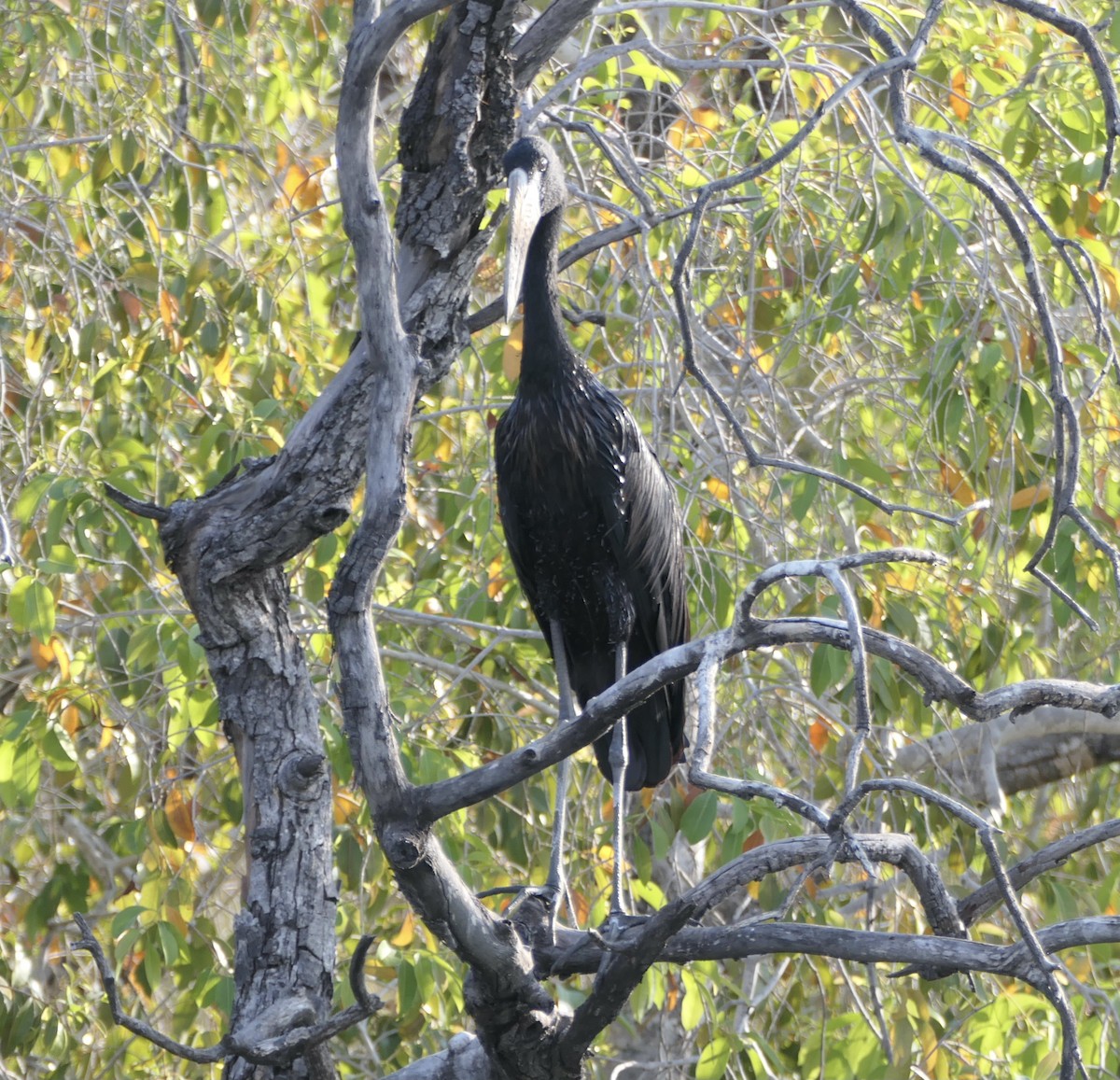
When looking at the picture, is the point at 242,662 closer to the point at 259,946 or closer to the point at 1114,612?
the point at 259,946

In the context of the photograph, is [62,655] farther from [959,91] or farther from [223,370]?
[959,91]

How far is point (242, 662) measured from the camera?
2529 millimetres

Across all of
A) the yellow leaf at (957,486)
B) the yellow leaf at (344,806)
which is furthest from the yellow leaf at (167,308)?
→ the yellow leaf at (957,486)

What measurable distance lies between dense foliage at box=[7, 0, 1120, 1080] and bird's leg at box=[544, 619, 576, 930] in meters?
0.10

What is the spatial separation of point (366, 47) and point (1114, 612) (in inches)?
96.8

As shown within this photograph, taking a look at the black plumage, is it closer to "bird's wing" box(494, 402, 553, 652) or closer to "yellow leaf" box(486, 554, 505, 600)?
"bird's wing" box(494, 402, 553, 652)

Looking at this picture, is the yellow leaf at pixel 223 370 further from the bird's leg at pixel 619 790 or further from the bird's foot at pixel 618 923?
the bird's foot at pixel 618 923

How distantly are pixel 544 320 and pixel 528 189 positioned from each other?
321 millimetres

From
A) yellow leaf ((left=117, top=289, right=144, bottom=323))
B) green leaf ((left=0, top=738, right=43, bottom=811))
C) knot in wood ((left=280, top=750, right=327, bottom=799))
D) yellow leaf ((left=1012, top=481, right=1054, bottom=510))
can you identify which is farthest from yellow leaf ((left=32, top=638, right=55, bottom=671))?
yellow leaf ((left=1012, top=481, right=1054, bottom=510))

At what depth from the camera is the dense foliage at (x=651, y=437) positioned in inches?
127

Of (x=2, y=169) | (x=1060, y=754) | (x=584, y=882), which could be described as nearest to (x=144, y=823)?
(x=584, y=882)

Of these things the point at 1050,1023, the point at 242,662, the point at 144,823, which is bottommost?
the point at 1050,1023

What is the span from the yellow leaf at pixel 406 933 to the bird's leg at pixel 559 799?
344 mm

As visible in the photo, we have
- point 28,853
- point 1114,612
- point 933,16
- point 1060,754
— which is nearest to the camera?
point 933,16
